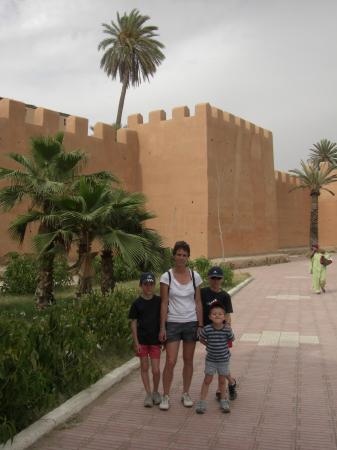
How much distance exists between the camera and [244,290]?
1414 centimetres

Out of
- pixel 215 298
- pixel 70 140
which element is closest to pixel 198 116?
pixel 70 140

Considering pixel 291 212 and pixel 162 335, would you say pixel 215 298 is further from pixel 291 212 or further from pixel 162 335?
pixel 291 212

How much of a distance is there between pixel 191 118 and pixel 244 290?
33.8ft

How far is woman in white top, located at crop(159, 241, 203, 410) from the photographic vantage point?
4.29 m

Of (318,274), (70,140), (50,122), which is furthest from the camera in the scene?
(70,140)

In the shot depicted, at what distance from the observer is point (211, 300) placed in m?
4.41

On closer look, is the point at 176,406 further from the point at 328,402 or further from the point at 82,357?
the point at 328,402

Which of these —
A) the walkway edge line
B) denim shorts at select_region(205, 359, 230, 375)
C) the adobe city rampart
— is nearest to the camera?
the walkway edge line

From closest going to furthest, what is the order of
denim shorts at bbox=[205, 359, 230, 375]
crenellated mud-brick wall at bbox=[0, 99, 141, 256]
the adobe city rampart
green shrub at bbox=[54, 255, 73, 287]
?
denim shorts at bbox=[205, 359, 230, 375] → green shrub at bbox=[54, 255, 73, 287] → crenellated mud-brick wall at bbox=[0, 99, 141, 256] → the adobe city rampart

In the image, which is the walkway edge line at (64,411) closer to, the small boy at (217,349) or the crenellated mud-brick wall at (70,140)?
the small boy at (217,349)

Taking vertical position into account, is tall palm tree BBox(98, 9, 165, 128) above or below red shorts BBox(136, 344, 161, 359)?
above

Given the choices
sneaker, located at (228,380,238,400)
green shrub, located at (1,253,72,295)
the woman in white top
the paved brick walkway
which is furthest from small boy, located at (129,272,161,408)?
green shrub, located at (1,253,72,295)

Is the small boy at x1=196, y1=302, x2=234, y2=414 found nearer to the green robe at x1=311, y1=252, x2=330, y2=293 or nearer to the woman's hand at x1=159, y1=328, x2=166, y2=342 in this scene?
the woman's hand at x1=159, y1=328, x2=166, y2=342

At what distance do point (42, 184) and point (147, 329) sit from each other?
Result: 5.58 m
